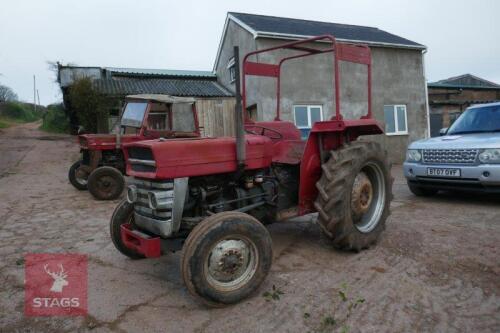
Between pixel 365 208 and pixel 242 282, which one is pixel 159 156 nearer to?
pixel 242 282

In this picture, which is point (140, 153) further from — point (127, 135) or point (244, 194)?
point (127, 135)

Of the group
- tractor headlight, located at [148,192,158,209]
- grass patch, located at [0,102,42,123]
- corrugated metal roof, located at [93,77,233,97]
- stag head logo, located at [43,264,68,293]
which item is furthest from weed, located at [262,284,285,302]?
grass patch, located at [0,102,42,123]

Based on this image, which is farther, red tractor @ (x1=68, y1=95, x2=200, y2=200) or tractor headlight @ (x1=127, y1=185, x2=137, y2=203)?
red tractor @ (x1=68, y1=95, x2=200, y2=200)

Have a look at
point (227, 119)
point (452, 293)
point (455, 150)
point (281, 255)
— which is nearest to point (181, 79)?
point (227, 119)

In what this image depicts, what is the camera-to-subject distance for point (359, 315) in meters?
2.61

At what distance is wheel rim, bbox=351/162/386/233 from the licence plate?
2083 mm

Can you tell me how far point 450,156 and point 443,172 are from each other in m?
0.26

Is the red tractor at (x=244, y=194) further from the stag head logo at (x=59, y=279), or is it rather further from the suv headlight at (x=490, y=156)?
the suv headlight at (x=490, y=156)

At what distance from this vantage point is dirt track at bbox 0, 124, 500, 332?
2572 mm

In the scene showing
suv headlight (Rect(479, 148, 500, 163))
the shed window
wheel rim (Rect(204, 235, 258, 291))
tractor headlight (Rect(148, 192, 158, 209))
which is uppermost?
the shed window

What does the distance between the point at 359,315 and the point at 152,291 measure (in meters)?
1.62

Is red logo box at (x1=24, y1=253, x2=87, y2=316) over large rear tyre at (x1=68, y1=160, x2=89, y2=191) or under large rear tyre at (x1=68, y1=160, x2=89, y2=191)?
under

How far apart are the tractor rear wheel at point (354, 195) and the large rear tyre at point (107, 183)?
15.9ft

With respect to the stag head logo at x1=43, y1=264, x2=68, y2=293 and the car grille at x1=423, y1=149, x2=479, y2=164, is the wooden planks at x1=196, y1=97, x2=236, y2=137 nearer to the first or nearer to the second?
the car grille at x1=423, y1=149, x2=479, y2=164
